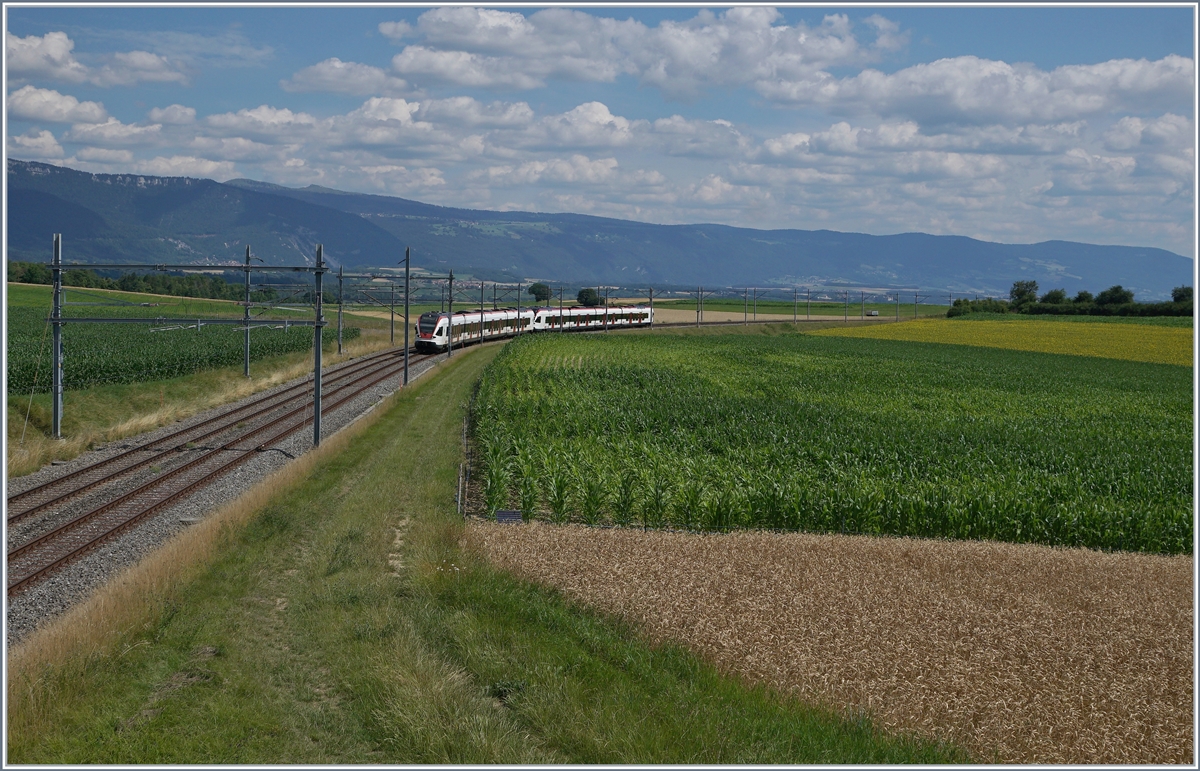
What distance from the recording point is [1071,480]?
23.4 m

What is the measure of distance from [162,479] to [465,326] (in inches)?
2026

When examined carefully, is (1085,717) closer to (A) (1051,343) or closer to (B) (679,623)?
(B) (679,623)

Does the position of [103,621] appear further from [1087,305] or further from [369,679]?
[1087,305]

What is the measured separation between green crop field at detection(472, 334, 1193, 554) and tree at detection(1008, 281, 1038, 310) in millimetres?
83040

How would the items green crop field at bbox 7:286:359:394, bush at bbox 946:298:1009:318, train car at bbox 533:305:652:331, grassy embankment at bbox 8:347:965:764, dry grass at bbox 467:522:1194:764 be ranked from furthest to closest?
bush at bbox 946:298:1009:318
train car at bbox 533:305:652:331
green crop field at bbox 7:286:359:394
dry grass at bbox 467:522:1194:764
grassy embankment at bbox 8:347:965:764

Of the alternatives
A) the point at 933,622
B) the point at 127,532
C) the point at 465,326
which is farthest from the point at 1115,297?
the point at 127,532

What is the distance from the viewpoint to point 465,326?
7631 cm

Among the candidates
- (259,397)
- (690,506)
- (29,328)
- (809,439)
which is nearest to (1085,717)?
(690,506)

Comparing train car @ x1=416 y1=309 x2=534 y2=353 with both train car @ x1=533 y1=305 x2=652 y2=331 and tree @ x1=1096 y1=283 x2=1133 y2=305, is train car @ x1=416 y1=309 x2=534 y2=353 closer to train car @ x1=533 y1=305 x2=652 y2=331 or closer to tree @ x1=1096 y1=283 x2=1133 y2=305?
train car @ x1=533 y1=305 x2=652 y2=331

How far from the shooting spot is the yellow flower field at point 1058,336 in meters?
75.4

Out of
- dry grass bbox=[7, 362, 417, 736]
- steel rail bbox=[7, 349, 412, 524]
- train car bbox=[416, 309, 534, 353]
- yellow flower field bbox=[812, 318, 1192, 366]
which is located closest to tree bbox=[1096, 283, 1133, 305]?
yellow flower field bbox=[812, 318, 1192, 366]

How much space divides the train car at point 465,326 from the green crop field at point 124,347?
8.27 meters

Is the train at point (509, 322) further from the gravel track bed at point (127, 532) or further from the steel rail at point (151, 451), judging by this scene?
the gravel track bed at point (127, 532)

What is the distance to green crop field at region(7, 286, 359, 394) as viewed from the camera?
130 ft
